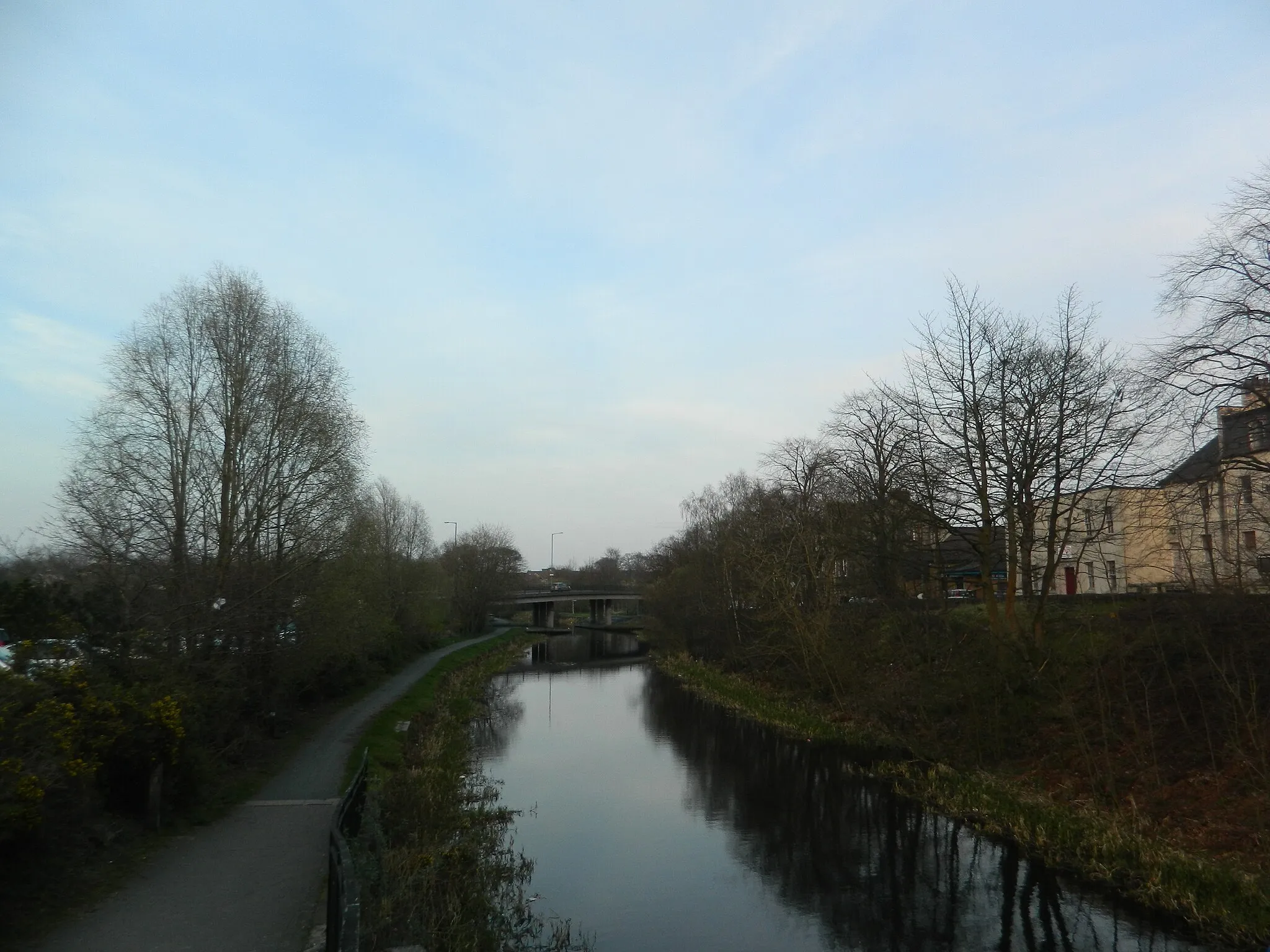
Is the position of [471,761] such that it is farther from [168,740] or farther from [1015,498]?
[1015,498]

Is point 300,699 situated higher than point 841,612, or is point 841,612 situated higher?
point 841,612

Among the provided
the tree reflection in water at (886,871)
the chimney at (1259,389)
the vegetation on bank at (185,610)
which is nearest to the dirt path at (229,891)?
the vegetation on bank at (185,610)

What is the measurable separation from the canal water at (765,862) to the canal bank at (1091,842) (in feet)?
1.27

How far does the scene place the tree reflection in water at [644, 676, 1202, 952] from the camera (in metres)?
11.6

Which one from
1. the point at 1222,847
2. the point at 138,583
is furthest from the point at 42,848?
the point at 1222,847

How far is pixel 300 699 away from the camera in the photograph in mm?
26000

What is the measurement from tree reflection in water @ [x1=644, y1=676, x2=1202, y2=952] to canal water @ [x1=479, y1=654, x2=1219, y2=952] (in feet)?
0.11

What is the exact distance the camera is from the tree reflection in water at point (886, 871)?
11602 millimetres

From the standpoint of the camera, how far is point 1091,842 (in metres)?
13.8

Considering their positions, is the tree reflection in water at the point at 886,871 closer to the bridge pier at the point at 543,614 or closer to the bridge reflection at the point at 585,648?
the bridge reflection at the point at 585,648

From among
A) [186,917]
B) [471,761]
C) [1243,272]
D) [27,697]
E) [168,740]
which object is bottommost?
[471,761]

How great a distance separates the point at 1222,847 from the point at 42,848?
580 inches

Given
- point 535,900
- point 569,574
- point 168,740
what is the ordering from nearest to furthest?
point 168,740 → point 535,900 → point 569,574

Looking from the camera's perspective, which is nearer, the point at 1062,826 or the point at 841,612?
the point at 1062,826
